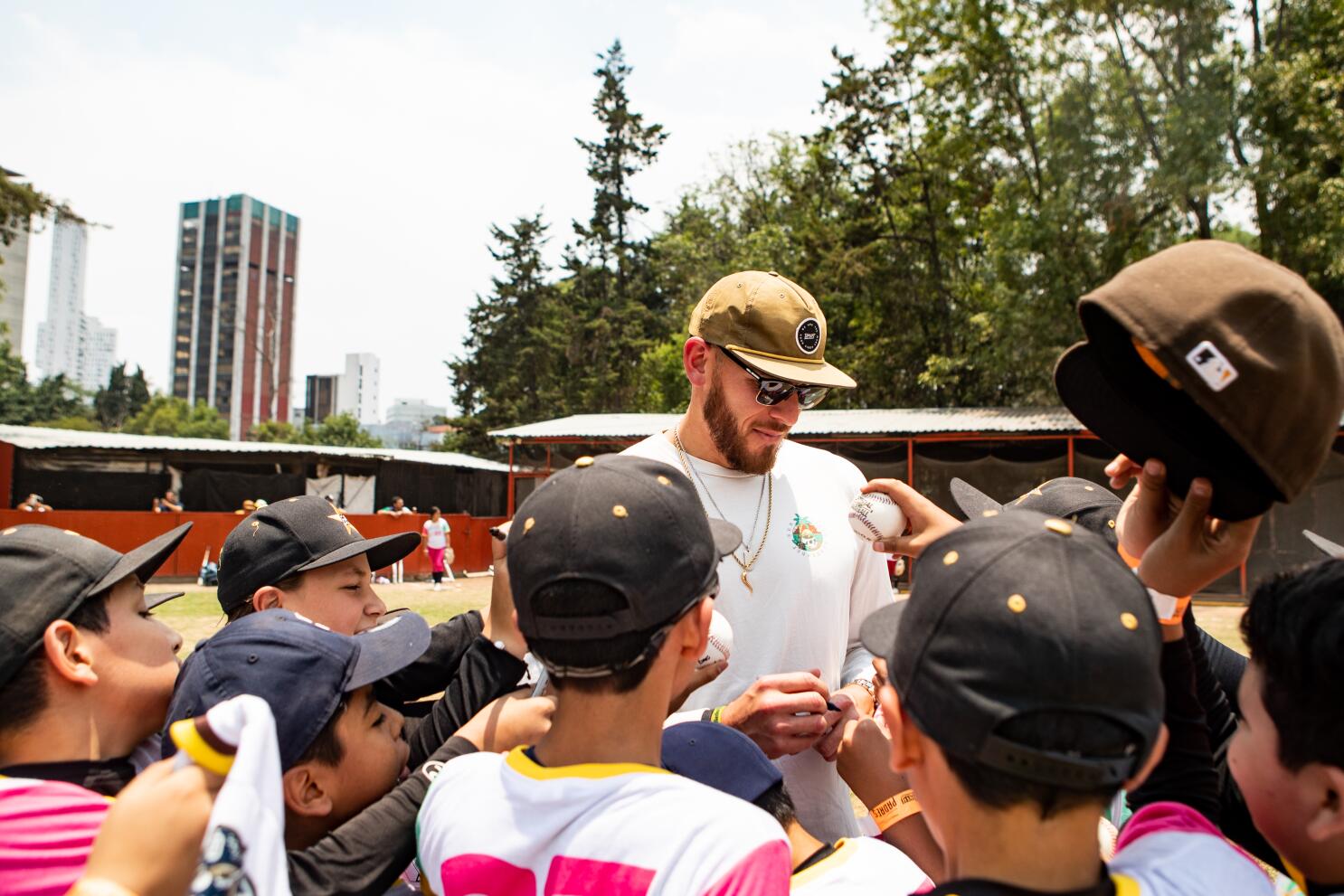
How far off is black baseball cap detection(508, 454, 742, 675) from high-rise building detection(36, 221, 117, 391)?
177m

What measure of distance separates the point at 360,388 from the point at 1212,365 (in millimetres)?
158605

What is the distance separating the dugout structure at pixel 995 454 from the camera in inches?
757

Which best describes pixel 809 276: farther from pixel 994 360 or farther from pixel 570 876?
pixel 570 876

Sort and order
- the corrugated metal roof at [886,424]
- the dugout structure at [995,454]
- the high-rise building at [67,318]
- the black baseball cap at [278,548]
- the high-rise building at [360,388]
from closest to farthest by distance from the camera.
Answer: the black baseball cap at [278,548] < the dugout structure at [995,454] < the corrugated metal roof at [886,424] < the high-rise building at [360,388] < the high-rise building at [67,318]

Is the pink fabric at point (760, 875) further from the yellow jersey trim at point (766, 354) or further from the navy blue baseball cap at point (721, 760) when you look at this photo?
the yellow jersey trim at point (766, 354)

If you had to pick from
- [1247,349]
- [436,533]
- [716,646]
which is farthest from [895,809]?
[436,533]

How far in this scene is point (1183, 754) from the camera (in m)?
1.64

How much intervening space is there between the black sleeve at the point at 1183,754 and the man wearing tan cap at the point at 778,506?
869 millimetres

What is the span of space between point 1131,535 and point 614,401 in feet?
138

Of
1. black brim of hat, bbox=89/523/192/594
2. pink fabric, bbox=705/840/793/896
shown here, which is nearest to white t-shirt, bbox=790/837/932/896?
pink fabric, bbox=705/840/793/896

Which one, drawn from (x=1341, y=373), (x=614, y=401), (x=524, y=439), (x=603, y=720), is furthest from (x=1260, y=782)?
(x=614, y=401)

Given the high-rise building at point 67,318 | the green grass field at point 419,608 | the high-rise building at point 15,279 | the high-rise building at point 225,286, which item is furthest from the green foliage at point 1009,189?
the high-rise building at point 67,318

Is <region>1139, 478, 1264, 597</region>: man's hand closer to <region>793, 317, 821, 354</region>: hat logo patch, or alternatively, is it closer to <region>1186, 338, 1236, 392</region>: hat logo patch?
<region>1186, 338, 1236, 392</region>: hat logo patch

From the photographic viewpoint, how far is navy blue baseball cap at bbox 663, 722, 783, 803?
179cm
